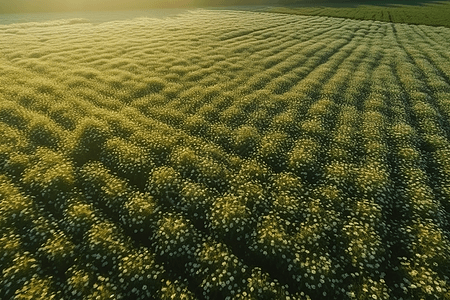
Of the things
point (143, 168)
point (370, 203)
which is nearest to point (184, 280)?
point (143, 168)

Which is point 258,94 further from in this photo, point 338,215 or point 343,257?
point 343,257

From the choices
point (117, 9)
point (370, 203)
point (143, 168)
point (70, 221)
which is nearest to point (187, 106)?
point (143, 168)

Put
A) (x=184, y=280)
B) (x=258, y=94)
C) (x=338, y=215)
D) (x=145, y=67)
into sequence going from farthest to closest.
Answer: (x=145, y=67), (x=258, y=94), (x=338, y=215), (x=184, y=280)

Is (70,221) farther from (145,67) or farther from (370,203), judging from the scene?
(145,67)

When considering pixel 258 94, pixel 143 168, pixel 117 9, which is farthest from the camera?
pixel 117 9

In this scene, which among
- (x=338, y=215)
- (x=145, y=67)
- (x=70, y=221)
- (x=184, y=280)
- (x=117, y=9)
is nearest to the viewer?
(x=184, y=280)

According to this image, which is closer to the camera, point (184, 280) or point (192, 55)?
point (184, 280)

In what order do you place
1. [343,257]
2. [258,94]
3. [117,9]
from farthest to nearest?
[117,9] → [258,94] → [343,257]
